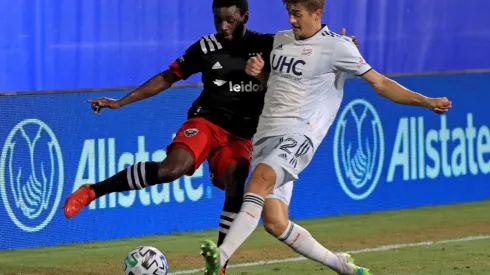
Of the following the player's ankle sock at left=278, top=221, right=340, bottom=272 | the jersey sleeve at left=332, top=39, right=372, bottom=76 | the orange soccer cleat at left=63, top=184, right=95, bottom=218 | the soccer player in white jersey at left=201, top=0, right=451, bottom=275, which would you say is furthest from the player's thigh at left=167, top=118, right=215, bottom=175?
the jersey sleeve at left=332, top=39, right=372, bottom=76

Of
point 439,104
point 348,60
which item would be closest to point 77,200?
point 348,60

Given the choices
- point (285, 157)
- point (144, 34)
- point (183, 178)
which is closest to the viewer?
point (285, 157)

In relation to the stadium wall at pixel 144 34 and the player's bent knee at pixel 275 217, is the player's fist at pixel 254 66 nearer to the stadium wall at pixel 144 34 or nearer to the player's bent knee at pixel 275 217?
the player's bent knee at pixel 275 217

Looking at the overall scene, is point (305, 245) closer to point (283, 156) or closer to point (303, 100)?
point (283, 156)

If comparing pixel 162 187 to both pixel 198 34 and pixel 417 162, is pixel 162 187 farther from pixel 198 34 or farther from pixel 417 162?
pixel 417 162

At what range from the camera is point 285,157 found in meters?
8.55

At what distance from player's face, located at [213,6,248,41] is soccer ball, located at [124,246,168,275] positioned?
1.70 m

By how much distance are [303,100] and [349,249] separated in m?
3.36

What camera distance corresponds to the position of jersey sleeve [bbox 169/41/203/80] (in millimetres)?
9664

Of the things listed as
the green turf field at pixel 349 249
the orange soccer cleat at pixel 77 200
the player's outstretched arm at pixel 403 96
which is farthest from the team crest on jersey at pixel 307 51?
the green turf field at pixel 349 249

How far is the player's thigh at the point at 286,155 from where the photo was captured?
336 inches

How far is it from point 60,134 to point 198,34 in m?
2.86

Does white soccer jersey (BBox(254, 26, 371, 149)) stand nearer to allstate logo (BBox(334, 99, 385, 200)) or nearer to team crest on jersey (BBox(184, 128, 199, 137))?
team crest on jersey (BBox(184, 128, 199, 137))

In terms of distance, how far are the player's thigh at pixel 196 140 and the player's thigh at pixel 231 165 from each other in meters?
0.10
